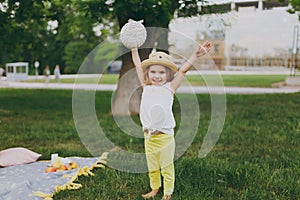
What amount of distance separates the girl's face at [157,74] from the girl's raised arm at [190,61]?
0.09 m

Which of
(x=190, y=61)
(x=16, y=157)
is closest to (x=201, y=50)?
(x=190, y=61)

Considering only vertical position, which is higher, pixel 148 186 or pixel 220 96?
pixel 220 96

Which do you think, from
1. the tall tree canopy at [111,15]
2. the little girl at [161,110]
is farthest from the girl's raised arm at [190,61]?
the tall tree canopy at [111,15]

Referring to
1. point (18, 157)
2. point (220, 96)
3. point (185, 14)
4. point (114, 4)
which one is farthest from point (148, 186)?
point (185, 14)

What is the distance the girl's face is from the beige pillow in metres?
2.12

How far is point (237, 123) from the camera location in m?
7.20

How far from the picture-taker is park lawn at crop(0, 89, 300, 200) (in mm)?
3533

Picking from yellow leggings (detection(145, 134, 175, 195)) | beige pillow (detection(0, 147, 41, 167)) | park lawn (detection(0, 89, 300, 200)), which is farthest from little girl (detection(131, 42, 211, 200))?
beige pillow (detection(0, 147, 41, 167))

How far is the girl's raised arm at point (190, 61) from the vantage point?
3.15m

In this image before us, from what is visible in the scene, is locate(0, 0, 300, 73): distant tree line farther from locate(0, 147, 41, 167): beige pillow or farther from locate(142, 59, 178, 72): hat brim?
locate(142, 59, 178, 72): hat brim

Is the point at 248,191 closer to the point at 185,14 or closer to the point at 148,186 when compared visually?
the point at 148,186

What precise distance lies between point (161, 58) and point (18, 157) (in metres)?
2.32

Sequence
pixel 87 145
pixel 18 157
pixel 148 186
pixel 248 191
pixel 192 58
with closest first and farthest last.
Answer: pixel 192 58, pixel 248 191, pixel 148 186, pixel 18 157, pixel 87 145

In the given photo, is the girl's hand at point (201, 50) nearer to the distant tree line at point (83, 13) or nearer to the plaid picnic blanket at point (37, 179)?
the plaid picnic blanket at point (37, 179)
